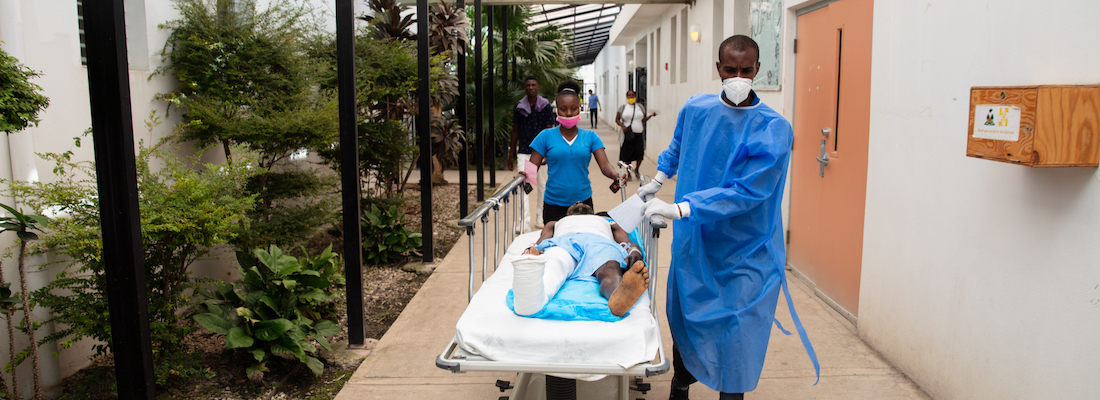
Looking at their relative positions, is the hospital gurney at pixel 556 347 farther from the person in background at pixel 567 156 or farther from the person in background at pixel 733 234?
the person in background at pixel 567 156

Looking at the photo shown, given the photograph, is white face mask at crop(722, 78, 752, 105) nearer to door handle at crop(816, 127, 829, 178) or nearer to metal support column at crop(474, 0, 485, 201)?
door handle at crop(816, 127, 829, 178)

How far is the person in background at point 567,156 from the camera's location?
442cm

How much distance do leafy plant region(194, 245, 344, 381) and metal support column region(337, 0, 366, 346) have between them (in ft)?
0.51

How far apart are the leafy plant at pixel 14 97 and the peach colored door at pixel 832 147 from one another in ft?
13.3

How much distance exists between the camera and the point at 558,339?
2195mm

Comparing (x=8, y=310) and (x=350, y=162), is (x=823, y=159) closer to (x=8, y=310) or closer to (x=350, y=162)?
(x=350, y=162)

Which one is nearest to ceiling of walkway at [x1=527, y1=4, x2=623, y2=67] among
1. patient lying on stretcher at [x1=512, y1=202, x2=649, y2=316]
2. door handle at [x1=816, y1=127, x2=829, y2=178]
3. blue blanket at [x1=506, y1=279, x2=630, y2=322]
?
door handle at [x1=816, y1=127, x2=829, y2=178]

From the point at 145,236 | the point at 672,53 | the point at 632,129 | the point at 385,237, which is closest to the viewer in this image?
the point at 145,236

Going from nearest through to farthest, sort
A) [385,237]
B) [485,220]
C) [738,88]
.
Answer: [738,88] < [485,220] < [385,237]

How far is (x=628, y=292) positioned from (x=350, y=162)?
2.16 m

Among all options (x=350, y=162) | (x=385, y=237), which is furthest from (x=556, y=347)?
(x=385, y=237)

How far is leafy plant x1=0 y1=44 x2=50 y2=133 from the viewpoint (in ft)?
7.61

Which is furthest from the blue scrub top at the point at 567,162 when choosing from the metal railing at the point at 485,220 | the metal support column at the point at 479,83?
the metal support column at the point at 479,83

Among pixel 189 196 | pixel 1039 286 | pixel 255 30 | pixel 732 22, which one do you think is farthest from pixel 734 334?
pixel 732 22
